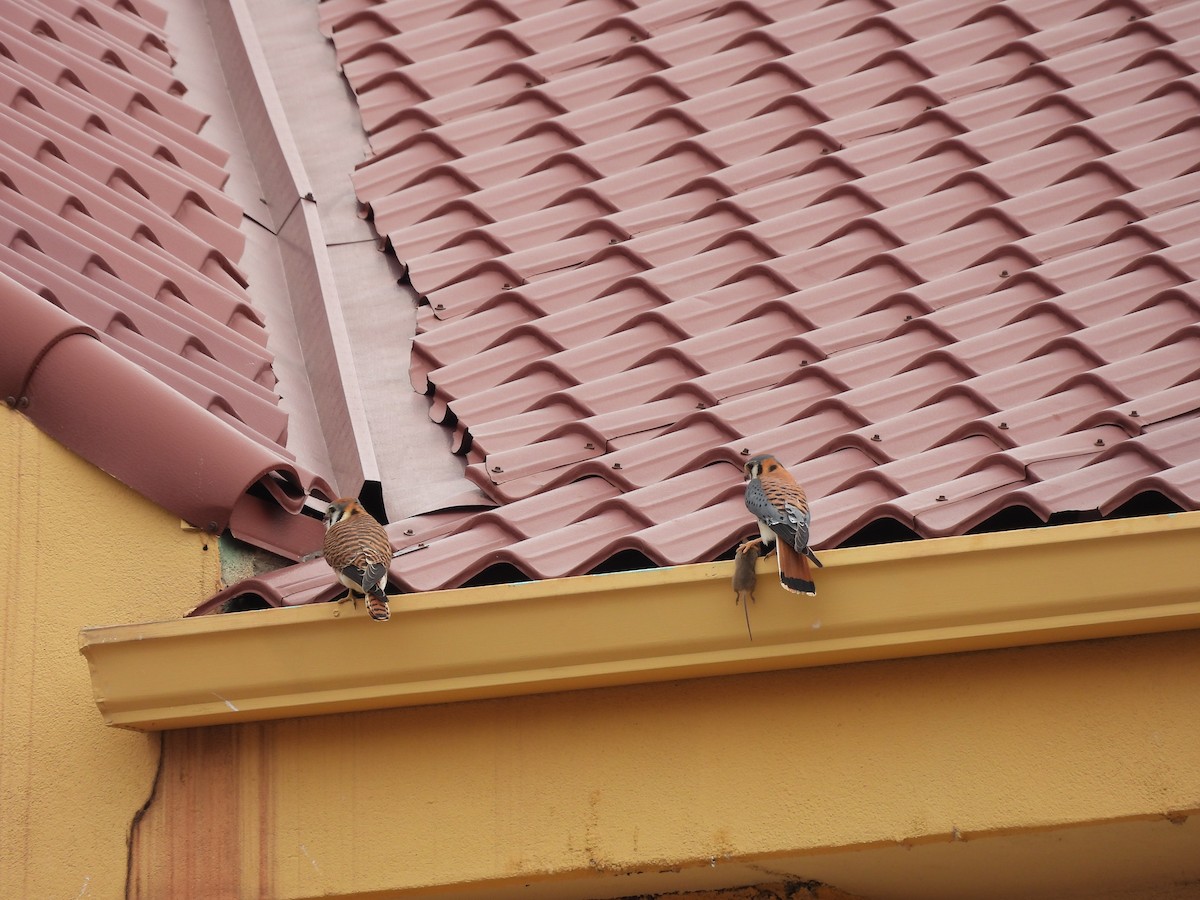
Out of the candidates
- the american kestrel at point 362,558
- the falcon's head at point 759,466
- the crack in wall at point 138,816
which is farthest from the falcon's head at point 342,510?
the falcon's head at point 759,466

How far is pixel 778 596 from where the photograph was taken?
3068mm

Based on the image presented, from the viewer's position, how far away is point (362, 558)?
9.97 feet

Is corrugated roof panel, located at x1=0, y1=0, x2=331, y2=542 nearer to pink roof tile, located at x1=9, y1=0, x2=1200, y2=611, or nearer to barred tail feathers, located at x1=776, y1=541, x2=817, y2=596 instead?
pink roof tile, located at x1=9, y1=0, x2=1200, y2=611

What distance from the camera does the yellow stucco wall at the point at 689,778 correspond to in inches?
126

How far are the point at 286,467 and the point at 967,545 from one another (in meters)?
1.66

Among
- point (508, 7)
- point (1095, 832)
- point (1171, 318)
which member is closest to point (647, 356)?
point (1171, 318)

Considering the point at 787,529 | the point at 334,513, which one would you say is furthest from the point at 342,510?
the point at 787,529

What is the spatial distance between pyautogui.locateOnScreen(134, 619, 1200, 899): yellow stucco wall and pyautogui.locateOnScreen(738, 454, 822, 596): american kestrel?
0.41 m

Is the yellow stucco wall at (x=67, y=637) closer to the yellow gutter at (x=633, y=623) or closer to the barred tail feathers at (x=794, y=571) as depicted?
the yellow gutter at (x=633, y=623)

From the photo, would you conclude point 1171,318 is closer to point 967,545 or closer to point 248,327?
point 967,545

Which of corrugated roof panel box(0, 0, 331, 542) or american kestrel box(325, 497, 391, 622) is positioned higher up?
corrugated roof panel box(0, 0, 331, 542)

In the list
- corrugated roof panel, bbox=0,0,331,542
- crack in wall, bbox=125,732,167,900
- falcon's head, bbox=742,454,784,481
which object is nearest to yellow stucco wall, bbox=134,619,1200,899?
crack in wall, bbox=125,732,167,900

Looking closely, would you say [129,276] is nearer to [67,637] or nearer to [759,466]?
[67,637]

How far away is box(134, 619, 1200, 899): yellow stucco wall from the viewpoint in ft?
10.5
